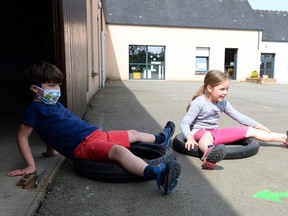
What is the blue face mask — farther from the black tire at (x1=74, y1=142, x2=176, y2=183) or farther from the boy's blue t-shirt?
the black tire at (x1=74, y1=142, x2=176, y2=183)

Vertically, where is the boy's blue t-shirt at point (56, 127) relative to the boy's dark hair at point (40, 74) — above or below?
below

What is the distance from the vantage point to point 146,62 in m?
27.0

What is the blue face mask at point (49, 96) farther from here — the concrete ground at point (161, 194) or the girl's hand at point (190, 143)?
the girl's hand at point (190, 143)

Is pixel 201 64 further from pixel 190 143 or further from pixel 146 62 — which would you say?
pixel 190 143

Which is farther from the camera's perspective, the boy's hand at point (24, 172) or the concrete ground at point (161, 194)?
the boy's hand at point (24, 172)

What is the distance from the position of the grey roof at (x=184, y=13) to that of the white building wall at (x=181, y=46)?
552mm

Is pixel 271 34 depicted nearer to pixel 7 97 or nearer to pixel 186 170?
pixel 7 97

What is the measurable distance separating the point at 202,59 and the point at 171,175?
2661 cm

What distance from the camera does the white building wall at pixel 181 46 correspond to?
1032 inches

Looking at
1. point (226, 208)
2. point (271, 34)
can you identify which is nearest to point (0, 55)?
point (226, 208)

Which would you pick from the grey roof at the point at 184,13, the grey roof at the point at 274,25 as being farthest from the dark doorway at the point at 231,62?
the grey roof at the point at 274,25

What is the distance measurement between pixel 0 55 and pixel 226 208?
12.5 metres

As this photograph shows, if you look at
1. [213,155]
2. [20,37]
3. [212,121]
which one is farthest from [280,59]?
[213,155]

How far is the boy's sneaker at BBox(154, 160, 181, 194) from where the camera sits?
8.32 feet
